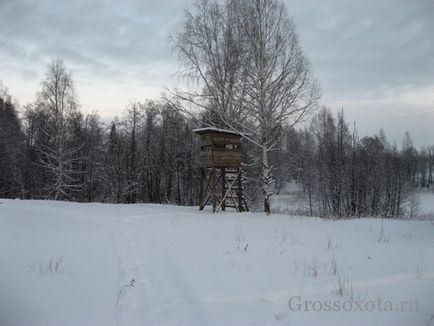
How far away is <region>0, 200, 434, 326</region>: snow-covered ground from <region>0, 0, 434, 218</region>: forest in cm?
810

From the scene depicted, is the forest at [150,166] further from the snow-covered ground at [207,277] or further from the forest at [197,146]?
the snow-covered ground at [207,277]

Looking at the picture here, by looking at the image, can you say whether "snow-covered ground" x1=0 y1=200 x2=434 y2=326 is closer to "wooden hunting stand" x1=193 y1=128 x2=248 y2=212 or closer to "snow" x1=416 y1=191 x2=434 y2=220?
"wooden hunting stand" x1=193 y1=128 x2=248 y2=212

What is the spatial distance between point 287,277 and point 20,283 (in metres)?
3.60

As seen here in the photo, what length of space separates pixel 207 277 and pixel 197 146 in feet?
104

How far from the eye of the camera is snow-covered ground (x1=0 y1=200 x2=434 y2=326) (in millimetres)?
3965

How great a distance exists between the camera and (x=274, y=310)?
4113 millimetres

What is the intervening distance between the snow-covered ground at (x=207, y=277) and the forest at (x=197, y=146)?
8104mm

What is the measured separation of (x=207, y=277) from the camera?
17.5 feet

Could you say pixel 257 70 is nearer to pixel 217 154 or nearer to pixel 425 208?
pixel 217 154

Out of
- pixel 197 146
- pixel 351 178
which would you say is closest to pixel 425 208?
pixel 351 178

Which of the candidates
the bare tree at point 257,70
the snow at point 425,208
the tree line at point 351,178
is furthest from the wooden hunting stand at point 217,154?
the tree line at point 351,178

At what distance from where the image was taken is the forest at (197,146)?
1594 centimetres

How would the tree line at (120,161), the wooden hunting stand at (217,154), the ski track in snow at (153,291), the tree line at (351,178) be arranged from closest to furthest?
the ski track in snow at (153,291)
the wooden hunting stand at (217,154)
the tree line at (120,161)
the tree line at (351,178)

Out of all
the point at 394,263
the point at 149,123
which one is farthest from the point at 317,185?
the point at 394,263
